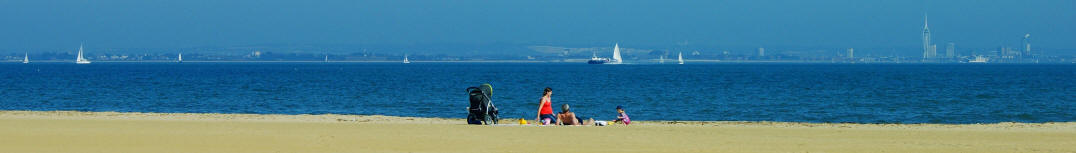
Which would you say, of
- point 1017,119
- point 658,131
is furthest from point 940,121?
point 658,131

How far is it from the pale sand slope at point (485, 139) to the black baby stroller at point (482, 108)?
0.46 m

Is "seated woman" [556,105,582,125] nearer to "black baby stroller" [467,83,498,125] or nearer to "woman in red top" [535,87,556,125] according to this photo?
"woman in red top" [535,87,556,125]

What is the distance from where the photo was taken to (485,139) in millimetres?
17609

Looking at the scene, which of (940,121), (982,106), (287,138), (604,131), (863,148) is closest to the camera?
(863,148)

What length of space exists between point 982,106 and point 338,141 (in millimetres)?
30959

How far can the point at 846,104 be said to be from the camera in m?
43.7

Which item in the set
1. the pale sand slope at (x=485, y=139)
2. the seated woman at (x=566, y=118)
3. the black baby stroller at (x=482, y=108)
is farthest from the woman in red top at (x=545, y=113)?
the pale sand slope at (x=485, y=139)

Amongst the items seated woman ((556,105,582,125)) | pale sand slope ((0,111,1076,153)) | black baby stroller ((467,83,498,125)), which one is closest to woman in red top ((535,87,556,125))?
seated woman ((556,105,582,125))

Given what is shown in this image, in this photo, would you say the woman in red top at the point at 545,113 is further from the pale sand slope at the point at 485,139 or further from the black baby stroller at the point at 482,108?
the pale sand slope at the point at 485,139

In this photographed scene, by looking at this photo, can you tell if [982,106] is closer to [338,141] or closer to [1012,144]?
[1012,144]

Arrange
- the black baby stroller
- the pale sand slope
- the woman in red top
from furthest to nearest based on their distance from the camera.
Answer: the woman in red top → the black baby stroller → the pale sand slope

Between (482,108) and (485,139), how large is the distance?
4175mm

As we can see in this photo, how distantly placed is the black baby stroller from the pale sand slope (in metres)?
0.46

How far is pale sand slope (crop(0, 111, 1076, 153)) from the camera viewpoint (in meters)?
15.8
